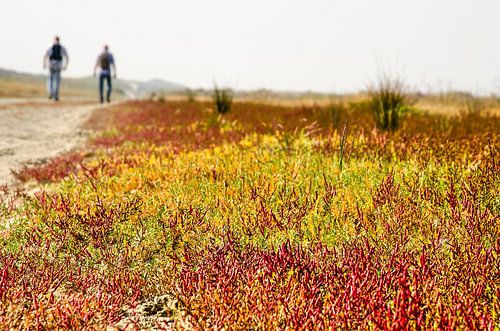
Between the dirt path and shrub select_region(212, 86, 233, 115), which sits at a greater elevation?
shrub select_region(212, 86, 233, 115)

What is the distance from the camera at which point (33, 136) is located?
1166 cm

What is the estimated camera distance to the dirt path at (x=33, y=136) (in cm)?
819

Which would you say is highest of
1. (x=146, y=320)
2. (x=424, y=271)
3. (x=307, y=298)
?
(x=424, y=271)

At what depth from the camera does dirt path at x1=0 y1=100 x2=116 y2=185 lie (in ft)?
26.9

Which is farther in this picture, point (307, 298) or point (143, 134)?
point (143, 134)

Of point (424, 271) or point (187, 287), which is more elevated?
point (424, 271)

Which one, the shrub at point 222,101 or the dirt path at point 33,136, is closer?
the dirt path at point 33,136

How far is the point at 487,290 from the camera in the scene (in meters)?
2.83

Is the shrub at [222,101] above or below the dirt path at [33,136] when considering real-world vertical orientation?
above

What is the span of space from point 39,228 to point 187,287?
1849 millimetres

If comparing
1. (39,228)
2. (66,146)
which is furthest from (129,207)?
(66,146)

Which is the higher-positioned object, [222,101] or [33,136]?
[222,101]

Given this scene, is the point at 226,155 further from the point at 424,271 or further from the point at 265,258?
the point at 424,271

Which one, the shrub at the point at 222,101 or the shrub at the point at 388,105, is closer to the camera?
the shrub at the point at 388,105
